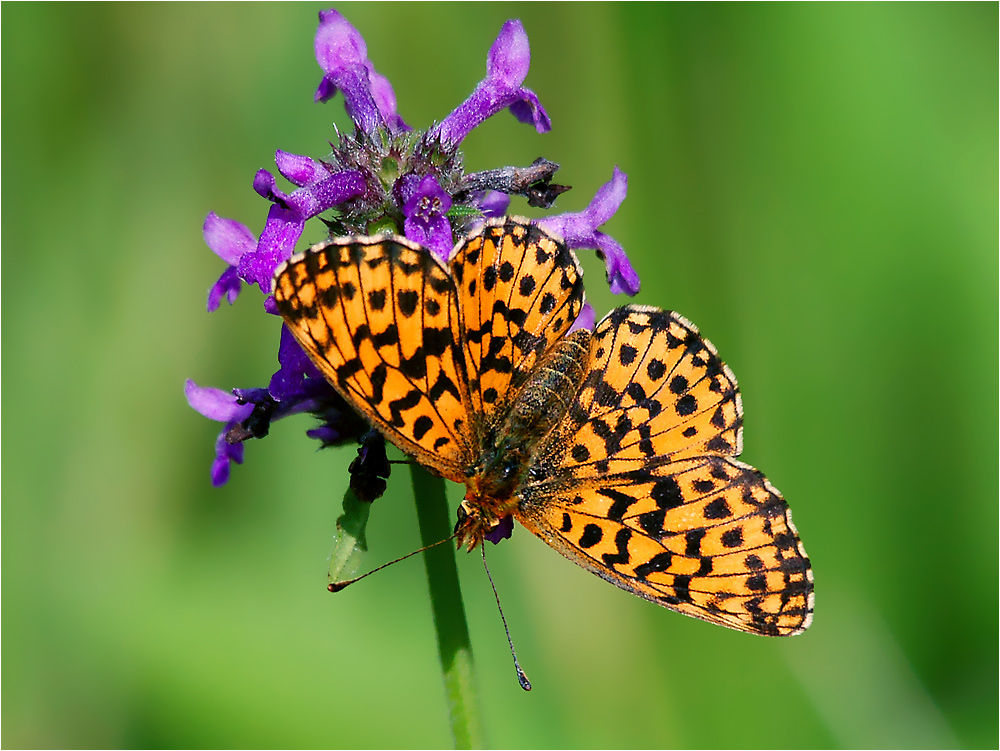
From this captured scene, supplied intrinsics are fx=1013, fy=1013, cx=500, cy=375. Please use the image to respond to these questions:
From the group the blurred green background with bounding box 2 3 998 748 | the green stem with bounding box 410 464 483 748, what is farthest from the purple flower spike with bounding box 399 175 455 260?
the blurred green background with bounding box 2 3 998 748

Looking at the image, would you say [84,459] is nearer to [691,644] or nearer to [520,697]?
[520,697]

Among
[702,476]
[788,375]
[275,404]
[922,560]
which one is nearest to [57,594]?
[275,404]

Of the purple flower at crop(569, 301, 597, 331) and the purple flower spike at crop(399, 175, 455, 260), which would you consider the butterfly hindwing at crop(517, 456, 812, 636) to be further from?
the purple flower spike at crop(399, 175, 455, 260)

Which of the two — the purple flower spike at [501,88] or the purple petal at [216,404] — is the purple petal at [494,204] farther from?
the purple petal at [216,404]

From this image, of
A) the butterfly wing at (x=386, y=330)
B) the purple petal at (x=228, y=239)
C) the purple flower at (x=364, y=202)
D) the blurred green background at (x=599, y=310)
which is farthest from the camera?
the blurred green background at (x=599, y=310)

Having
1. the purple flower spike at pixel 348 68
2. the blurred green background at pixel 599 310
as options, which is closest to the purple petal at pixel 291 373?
the purple flower spike at pixel 348 68
